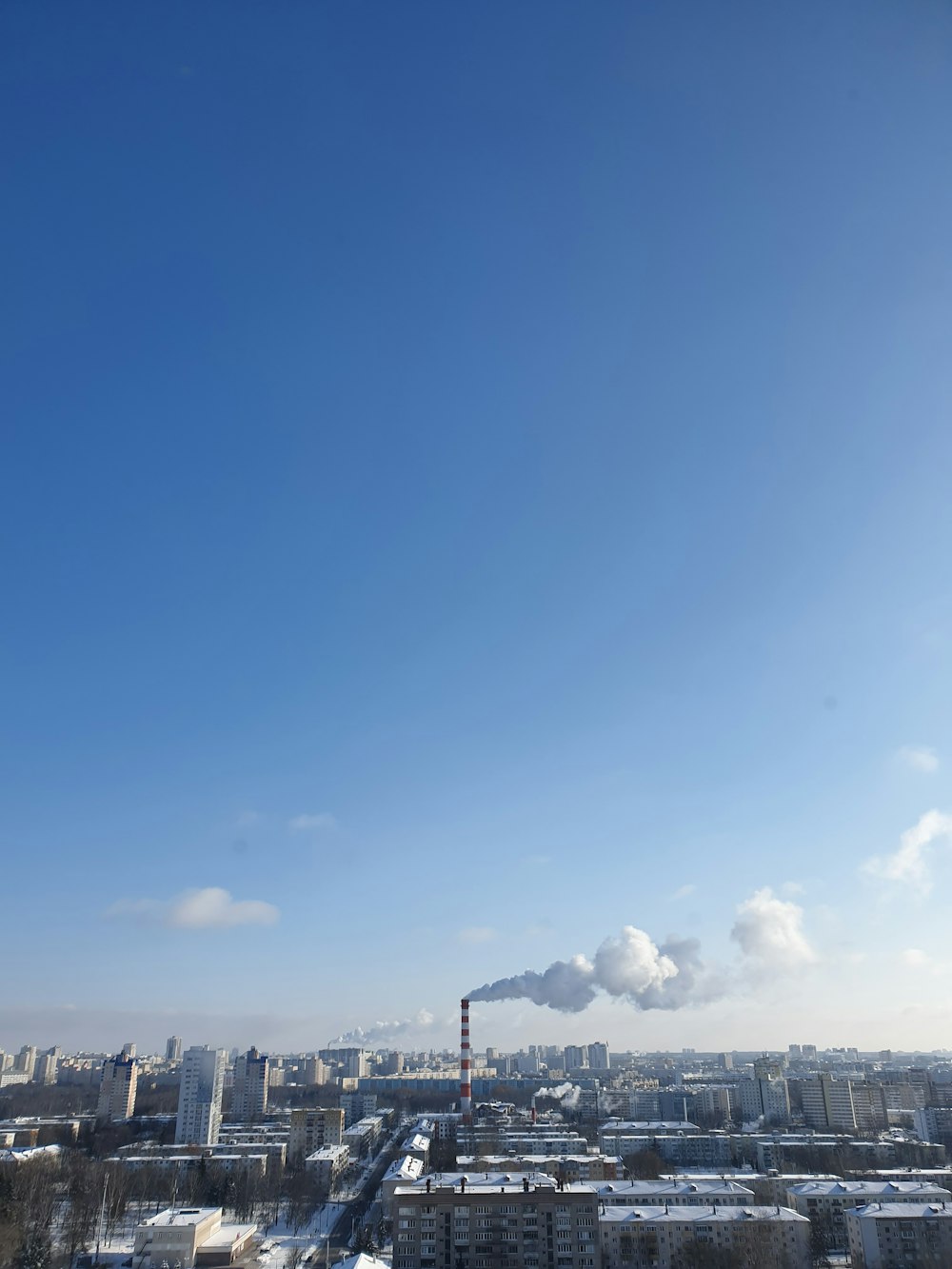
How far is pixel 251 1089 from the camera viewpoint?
52.0 m

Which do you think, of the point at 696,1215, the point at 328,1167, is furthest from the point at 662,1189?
the point at 328,1167

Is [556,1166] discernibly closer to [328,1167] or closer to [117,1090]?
[328,1167]

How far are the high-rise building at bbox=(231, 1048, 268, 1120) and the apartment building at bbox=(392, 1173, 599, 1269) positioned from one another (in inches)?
1554

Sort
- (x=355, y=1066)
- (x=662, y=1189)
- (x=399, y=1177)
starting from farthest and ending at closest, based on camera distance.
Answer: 1. (x=355, y=1066)
2. (x=399, y=1177)
3. (x=662, y=1189)

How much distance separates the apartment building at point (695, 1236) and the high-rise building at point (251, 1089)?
37.6 metres

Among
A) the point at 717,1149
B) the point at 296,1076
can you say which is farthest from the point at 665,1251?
the point at 296,1076

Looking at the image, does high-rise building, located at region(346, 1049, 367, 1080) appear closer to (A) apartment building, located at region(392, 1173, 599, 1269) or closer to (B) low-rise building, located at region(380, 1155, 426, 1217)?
(B) low-rise building, located at region(380, 1155, 426, 1217)

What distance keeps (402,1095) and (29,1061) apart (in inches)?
1624

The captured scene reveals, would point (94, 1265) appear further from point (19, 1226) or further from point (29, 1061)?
point (29, 1061)

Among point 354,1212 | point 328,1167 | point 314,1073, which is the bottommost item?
point 354,1212

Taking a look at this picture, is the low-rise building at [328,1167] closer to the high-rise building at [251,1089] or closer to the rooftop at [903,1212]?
the rooftop at [903,1212]

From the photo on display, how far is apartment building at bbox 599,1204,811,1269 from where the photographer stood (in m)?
18.0

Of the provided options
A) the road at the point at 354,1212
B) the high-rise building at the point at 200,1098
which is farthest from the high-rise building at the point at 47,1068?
the road at the point at 354,1212

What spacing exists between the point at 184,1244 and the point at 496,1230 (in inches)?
284
